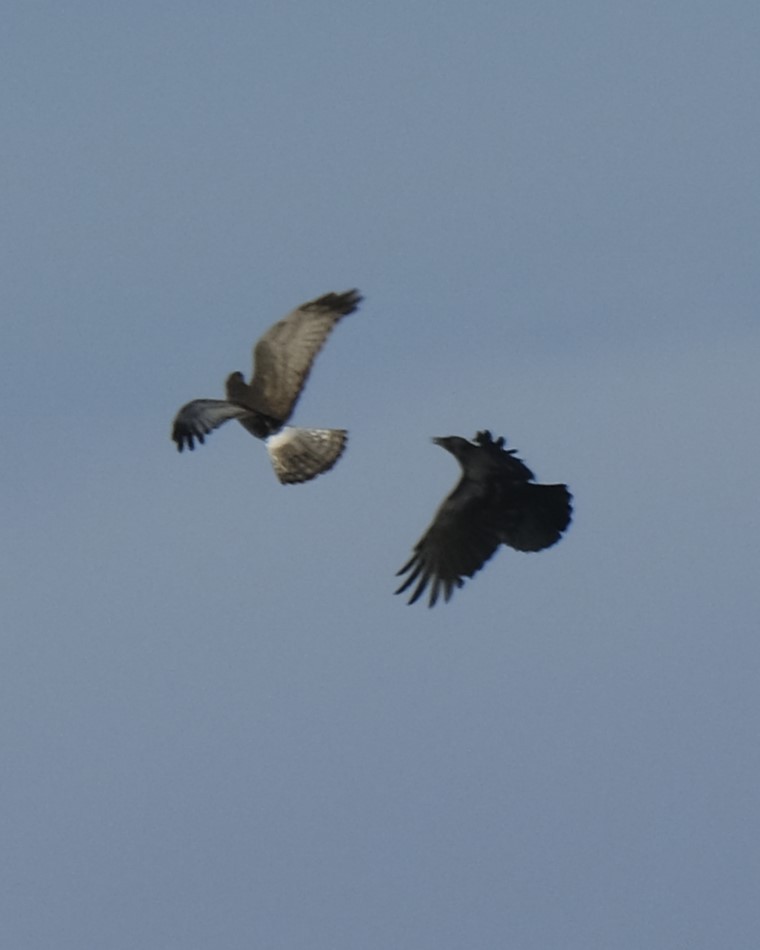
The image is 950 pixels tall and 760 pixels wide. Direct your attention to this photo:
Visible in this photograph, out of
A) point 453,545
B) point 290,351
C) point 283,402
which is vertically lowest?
point 453,545

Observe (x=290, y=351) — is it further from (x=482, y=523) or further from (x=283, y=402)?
(x=482, y=523)

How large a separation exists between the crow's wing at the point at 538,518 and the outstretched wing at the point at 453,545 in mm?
184

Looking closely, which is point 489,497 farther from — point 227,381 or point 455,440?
point 227,381

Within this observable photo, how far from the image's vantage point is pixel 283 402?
37344mm

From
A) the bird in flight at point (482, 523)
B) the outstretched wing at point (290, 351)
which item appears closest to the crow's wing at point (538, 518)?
the bird in flight at point (482, 523)

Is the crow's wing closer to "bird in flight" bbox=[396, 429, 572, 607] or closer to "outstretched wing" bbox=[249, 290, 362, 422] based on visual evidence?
"bird in flight" bbox=[396, 429, 572, 607]

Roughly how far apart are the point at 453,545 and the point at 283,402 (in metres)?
4.87

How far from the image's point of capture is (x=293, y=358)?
37.4 metres

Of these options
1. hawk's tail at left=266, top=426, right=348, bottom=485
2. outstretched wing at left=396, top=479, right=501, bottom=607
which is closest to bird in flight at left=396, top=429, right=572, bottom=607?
outstretched wing at left=396, top=479, right=501, bottom=607

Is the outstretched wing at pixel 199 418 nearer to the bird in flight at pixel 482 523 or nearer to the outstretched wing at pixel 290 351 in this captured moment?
the outstretched wing at pixel 290 351

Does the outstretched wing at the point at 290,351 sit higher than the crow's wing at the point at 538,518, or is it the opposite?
the outstretched wing at the point at 290,351

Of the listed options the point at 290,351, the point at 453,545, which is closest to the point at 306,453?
the point at 290,351

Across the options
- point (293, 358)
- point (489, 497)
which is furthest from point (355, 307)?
point (489, 497)

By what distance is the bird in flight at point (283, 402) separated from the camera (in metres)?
36.8
